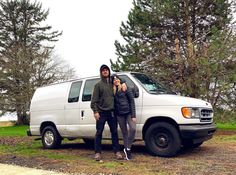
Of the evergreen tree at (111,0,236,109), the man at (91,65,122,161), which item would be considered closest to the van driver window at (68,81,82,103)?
the man at (91,65,122,161)

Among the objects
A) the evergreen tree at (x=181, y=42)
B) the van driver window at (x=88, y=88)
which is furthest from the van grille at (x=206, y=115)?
the evergreen tree at (x=181, y=42)

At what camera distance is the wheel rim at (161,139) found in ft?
24.7

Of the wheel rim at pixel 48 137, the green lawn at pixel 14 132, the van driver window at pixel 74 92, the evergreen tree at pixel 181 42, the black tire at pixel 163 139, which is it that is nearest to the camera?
the black tire at pixel 163 139

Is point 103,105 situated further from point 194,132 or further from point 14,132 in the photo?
point 14,132

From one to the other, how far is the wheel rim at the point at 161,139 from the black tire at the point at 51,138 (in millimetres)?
3488

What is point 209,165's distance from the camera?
654 centimetres

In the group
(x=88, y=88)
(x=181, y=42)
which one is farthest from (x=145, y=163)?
(x=181, y=42)

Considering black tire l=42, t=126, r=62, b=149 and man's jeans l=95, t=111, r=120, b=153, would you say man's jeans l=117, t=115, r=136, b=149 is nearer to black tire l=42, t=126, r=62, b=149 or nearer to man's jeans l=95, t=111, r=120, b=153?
man's jeans l=95, t=111, r=120, b=153

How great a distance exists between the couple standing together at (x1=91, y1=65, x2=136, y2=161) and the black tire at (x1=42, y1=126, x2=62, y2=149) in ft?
8.84

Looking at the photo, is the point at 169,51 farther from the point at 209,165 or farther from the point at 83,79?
the point at 209,165

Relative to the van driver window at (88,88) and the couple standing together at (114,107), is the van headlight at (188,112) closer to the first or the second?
the couple standing together at (114,107)

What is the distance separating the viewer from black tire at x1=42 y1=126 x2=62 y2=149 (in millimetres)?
9898

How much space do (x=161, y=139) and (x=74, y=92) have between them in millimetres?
3196

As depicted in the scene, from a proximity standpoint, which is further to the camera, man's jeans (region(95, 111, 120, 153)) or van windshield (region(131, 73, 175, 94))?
van windshield (region(131, 73, 175, 94))
